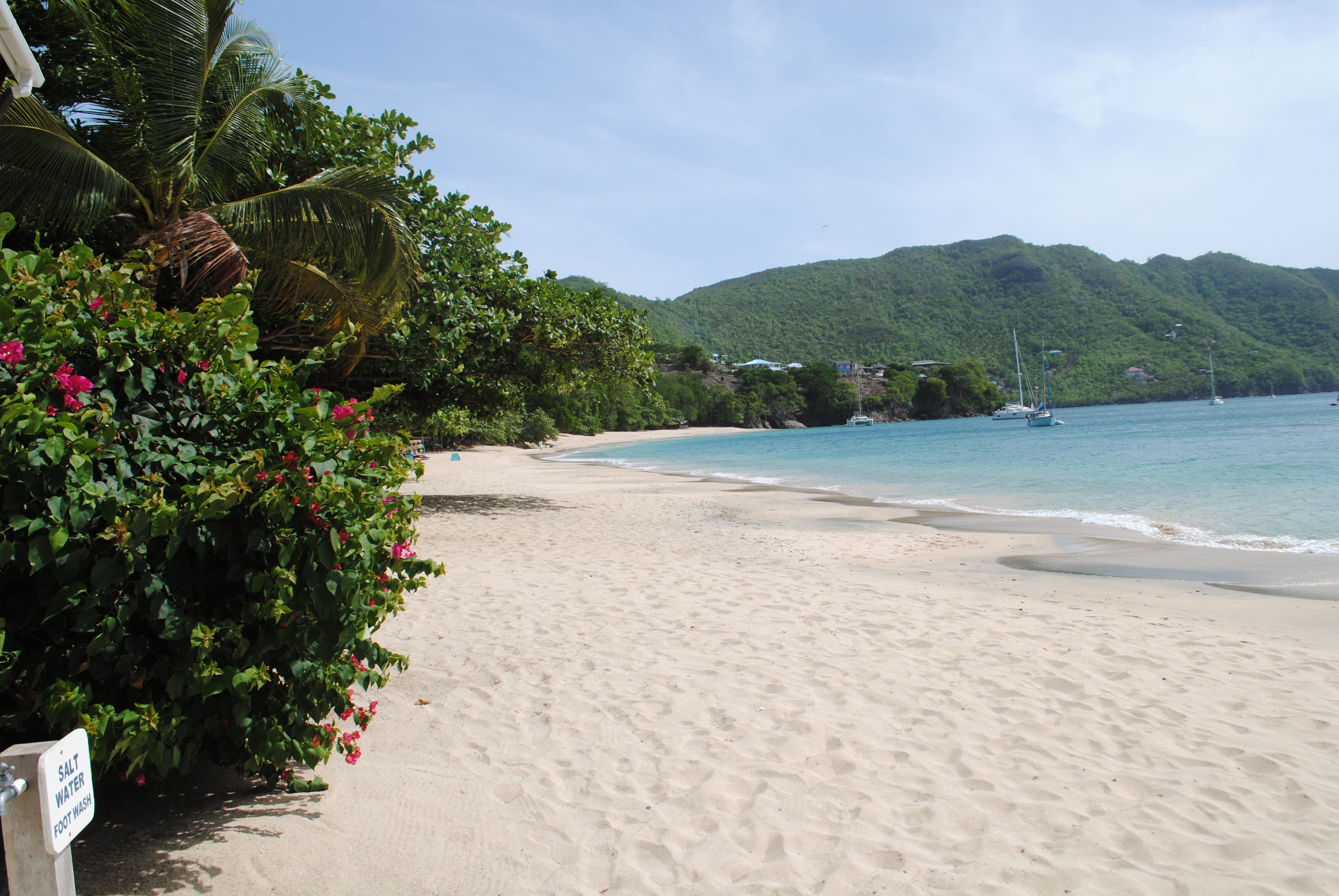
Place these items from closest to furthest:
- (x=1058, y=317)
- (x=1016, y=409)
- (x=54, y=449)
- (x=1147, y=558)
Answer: (x=54, y=449) → (x=1147, y=558) → (x=1016, y=409) → (x=1058, y=317)

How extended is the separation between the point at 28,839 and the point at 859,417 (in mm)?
103167

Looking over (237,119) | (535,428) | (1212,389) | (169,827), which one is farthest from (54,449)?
(1212,389)

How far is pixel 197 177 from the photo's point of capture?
8109 mm

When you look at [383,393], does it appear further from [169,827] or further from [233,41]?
[233,41]

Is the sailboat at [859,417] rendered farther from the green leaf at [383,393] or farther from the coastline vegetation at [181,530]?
the coastline vegetation at [181,530]

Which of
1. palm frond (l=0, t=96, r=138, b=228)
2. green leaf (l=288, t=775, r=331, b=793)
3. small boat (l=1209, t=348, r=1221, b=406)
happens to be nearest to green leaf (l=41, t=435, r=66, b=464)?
green leaf (l=288, t=775, r=331, b=793)

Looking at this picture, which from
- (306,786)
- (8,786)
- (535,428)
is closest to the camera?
(8,786)

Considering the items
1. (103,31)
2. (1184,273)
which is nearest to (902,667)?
(103,31)

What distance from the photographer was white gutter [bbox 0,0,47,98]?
4.00 m

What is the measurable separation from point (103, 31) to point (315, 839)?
28.0 ft

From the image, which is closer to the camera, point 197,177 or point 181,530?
point 181,530

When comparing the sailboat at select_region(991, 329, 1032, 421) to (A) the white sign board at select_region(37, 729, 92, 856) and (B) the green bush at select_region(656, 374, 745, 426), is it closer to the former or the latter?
(B) the green bush at select_region(656, 374, 745, 426)

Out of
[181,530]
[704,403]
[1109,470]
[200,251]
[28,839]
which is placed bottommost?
[1109,470]

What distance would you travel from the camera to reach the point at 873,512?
49.5 feet
